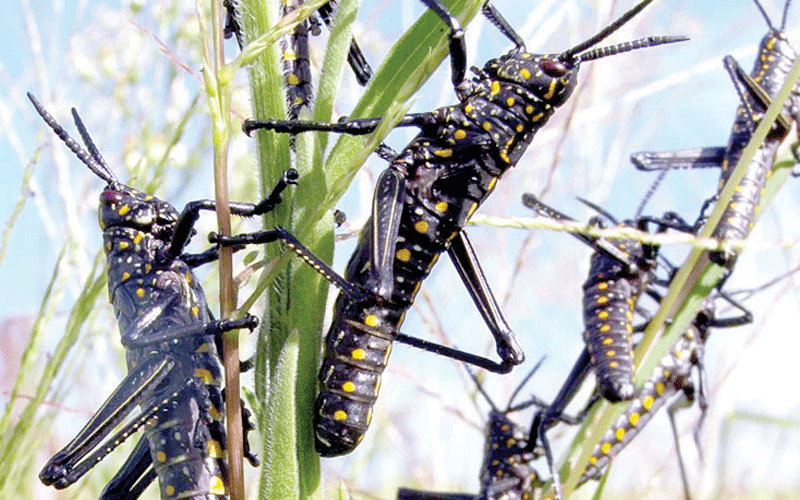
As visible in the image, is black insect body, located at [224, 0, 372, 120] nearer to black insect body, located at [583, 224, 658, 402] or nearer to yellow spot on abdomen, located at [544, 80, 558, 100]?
yellow spot on abdomen, located at [544, 80, 558, 100]

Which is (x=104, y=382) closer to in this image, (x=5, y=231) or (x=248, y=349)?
(x=248, y=349)

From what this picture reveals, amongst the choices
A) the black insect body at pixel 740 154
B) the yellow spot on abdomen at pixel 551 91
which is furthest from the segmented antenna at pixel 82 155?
the black insect body at pixel 740 154

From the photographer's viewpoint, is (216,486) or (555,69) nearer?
(216,486)

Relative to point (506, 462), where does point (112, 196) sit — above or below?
above

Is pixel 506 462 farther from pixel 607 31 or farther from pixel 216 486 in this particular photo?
pixel 607 31

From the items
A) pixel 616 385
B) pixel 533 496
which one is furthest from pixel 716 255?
pixel 533 496

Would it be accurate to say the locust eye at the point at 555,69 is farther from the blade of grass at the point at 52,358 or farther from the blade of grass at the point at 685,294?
the blade of grass at the point at 52,358

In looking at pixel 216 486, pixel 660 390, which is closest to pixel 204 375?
pixel 216 486

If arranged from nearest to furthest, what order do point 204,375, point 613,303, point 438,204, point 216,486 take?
point 216,486 < point 204,375 < point 438,204 < point 613,303
